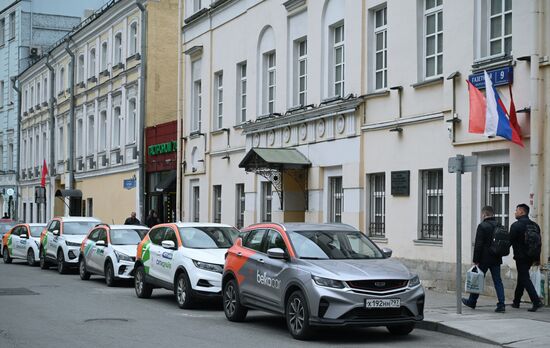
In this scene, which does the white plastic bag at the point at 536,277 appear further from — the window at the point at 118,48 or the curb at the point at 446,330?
the window at the point at 118,48

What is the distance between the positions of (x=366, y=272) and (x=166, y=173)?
23.6m

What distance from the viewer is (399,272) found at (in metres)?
12.6

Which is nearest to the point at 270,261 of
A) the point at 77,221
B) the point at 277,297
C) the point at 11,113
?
the point at 277,297

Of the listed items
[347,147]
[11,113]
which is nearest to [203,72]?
[347,147]

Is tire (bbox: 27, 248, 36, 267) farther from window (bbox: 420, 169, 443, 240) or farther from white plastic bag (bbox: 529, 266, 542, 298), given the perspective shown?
white plastic bag (bbox: 529, 266, 542, 298)

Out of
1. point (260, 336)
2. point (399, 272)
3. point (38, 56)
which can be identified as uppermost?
point (38, 56)

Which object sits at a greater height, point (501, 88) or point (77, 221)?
point (501, 88)

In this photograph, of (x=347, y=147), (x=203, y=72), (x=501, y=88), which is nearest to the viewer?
(x=501, y=88)

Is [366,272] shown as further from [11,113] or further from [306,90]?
[11,113]

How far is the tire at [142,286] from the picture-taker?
18469 mm

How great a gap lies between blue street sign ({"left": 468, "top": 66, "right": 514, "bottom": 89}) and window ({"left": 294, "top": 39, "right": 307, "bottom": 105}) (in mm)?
8254

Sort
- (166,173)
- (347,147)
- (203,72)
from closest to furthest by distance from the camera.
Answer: (347,147)
(203,72)
(166,173)

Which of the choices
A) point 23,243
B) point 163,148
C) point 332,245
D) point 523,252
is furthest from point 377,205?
point 163,148

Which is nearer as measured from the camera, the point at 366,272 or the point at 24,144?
the point at 366,272
